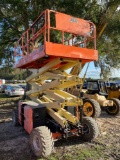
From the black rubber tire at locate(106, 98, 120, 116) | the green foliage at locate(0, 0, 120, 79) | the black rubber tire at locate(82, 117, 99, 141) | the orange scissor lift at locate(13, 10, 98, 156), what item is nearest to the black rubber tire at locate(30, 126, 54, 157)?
the orange scissor lift at locate(13, 10, 98, 156)

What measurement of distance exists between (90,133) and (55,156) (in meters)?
1.41

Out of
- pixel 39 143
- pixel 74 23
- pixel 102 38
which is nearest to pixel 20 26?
pixel 102 38

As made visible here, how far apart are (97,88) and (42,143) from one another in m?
6.88

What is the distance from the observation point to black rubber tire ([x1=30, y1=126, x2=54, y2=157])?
4.48 m

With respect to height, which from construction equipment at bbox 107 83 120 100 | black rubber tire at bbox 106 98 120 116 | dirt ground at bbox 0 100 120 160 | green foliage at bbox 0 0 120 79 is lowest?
dirt ground at bbox 0 100 120 160

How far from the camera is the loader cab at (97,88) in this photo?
35.1 ft

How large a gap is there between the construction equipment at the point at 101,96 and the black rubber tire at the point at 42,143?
5493 mm

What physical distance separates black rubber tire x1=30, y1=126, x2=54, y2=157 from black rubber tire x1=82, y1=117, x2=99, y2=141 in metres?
1.40

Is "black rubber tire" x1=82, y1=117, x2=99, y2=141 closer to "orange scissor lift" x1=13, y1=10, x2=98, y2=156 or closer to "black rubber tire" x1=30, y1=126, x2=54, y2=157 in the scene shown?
"orange scissor lift" x1=13, y1=10, x2=98, y2=156

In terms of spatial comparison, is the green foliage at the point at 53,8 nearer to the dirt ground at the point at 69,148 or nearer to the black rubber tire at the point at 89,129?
the black rubber tire at the point at 89,129

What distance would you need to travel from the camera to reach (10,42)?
13727 millimetres

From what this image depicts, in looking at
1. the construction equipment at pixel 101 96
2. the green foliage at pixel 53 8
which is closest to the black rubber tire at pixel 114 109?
the construction equipment at pixel 101 96

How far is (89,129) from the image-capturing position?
555cm

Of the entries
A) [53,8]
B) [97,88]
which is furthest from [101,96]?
[53,8]
